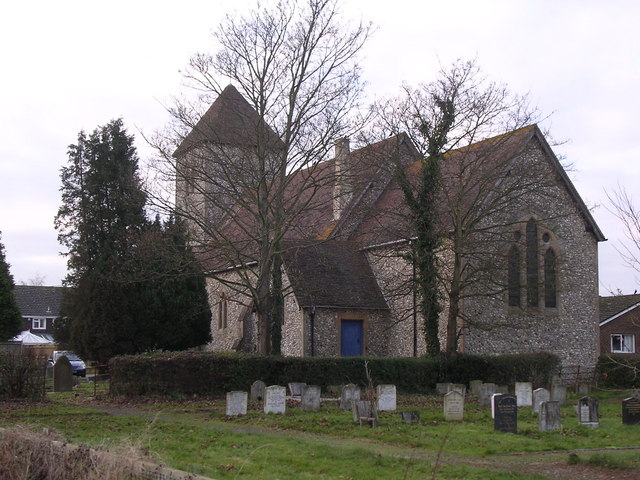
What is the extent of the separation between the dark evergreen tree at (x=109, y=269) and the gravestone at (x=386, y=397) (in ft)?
46.2

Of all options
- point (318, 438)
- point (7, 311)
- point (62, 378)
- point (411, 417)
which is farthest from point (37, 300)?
point (318, 438)

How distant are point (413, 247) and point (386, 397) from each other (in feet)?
31.1

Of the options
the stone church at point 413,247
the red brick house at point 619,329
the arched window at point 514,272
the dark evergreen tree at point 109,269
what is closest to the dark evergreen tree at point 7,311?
the dark evergreen tree at point 109,269

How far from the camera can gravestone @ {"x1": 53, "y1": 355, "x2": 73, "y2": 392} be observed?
96.4ft

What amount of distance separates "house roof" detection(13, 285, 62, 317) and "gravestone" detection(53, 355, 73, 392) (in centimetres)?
4342

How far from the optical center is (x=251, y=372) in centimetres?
2394

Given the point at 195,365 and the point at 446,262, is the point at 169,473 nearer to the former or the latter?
the point at 195,365

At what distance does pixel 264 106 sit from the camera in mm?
25719

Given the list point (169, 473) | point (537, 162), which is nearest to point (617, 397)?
point (537, 162)

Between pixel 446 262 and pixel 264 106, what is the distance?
357 inches

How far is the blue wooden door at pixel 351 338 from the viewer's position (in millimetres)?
31719

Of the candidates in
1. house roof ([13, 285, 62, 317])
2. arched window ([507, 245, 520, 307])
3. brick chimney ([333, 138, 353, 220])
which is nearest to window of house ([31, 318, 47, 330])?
house roof ([13, 285, 62, 317])

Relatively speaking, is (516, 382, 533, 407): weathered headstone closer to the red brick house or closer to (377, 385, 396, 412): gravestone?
(377, 385, 396, 412): gravestone

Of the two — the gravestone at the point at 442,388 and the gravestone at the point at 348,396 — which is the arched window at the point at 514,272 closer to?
the gravestone at the point at 442,388
